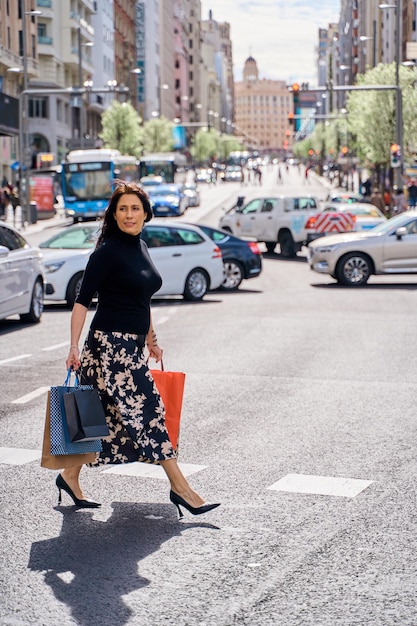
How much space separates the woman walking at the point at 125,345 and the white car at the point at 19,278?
10022 mm

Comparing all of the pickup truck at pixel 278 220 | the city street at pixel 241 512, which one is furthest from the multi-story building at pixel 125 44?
the city street at pixel 241 512

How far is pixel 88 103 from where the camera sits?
99312 millimetres

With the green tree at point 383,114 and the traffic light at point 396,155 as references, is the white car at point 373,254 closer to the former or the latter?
the traffic light at point 396,155

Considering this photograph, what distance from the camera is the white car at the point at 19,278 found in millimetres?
16859

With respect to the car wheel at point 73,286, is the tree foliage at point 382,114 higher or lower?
higher

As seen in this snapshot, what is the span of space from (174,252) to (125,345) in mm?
16335

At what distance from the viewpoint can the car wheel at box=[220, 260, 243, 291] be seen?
26.0m

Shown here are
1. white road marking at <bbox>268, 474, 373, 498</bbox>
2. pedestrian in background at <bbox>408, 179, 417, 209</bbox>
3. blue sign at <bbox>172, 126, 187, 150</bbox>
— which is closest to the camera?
white road marking at <bbox>268, 474, 373, 498</bbox>

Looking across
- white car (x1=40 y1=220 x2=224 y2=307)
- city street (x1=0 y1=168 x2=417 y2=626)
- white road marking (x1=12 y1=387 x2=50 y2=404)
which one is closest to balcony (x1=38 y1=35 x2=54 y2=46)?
white car (x1=40 y1=220 x2=224 y2=307)

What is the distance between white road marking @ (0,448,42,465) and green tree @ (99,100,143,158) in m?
93.5

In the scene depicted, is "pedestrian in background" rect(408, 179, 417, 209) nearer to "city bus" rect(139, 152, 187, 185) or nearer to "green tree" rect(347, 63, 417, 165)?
"green tree" rect(347, 63, 417, 165)

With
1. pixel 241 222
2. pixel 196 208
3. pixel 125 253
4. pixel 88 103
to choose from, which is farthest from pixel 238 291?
pixel 88 103

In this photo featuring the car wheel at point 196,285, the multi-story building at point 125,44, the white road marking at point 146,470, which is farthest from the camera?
the multi-story building at point 125,44

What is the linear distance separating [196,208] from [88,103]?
2284 cm
